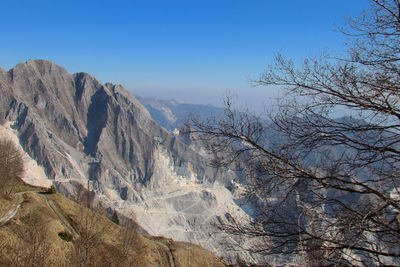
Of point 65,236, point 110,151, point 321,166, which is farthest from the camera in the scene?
point 110,151

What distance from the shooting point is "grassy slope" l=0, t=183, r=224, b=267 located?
376 inches

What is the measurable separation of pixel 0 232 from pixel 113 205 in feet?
236

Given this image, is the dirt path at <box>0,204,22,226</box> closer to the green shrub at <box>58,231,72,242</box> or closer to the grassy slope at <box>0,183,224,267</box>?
the grassy slope at <box>0,183,224,267</box>

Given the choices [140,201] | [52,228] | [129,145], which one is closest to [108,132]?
[129,145]

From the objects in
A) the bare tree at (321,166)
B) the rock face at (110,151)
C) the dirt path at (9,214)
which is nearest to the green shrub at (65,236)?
the dirt path at (9,214)

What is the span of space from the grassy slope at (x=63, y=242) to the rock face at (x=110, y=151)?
163ft

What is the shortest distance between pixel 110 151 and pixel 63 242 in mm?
89717

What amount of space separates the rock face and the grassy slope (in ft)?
163

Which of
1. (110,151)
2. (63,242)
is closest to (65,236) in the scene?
(63,242)

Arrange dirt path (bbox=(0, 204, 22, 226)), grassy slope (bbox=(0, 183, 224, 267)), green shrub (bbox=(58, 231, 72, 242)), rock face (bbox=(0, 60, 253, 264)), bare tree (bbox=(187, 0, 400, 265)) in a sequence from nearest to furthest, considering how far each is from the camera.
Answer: bare tree (bbox=(187, 0, 400, 265)) < grassy slope (bbox=(0, 183, 224, 267)) < dirt path (bbox=(0, 204, 22, 226)) < green shrub (bbox=(58, 231, 72, 242)) < rock face (bbox=(0, 60, 253, 264))

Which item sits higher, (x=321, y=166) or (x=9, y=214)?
(x=321, y=166)

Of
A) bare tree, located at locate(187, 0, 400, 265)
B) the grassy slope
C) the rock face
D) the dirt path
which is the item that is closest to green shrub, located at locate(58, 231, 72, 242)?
the grassy slope

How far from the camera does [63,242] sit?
13.9m

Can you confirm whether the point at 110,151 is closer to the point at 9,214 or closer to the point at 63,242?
the point at 9,214
